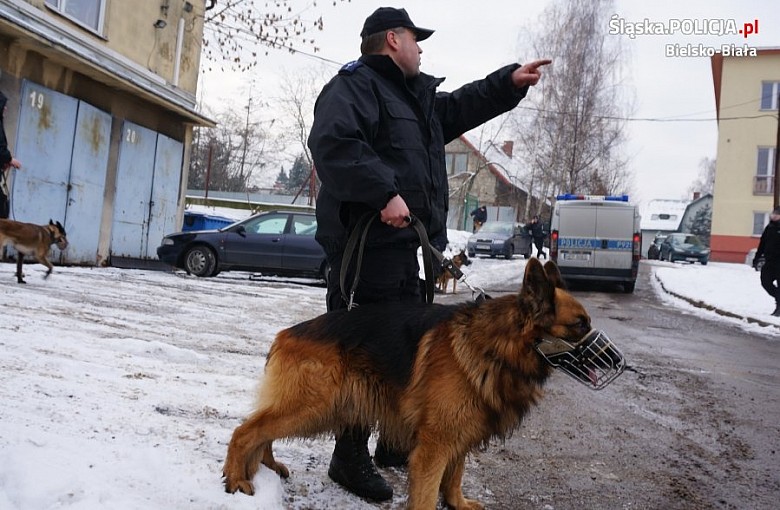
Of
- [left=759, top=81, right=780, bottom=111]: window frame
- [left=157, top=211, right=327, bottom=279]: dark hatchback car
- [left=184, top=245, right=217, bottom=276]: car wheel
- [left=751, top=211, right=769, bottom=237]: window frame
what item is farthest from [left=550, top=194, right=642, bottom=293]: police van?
[left=759, top=81, right=780, bottom=111]: window frame

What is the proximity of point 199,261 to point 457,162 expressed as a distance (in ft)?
144

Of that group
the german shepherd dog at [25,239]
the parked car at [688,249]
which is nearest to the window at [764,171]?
the parked car at [688,249]

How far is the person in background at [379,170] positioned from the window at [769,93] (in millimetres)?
38835

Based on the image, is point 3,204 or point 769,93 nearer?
point 3,204

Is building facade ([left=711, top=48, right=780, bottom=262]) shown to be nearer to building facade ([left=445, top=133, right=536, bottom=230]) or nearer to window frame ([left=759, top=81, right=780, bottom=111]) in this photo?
window frame ([left=759, top=81, right=780, bottom=111])

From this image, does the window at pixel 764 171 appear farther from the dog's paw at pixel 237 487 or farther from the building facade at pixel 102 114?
the dog's paw at pixel 237 487

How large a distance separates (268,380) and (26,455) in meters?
0.95

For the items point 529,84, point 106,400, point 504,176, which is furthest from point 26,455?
point 504,176

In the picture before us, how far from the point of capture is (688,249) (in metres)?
36.9

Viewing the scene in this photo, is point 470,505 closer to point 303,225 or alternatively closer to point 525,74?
point 525,74

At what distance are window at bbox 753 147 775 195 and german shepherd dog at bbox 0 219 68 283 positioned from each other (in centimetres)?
3684

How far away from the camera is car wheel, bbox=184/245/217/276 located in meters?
14.0

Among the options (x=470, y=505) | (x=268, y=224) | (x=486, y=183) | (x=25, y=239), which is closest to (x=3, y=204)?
(x=25, y=239)

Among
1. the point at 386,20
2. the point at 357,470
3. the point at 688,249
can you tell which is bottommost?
the point at 357,470
